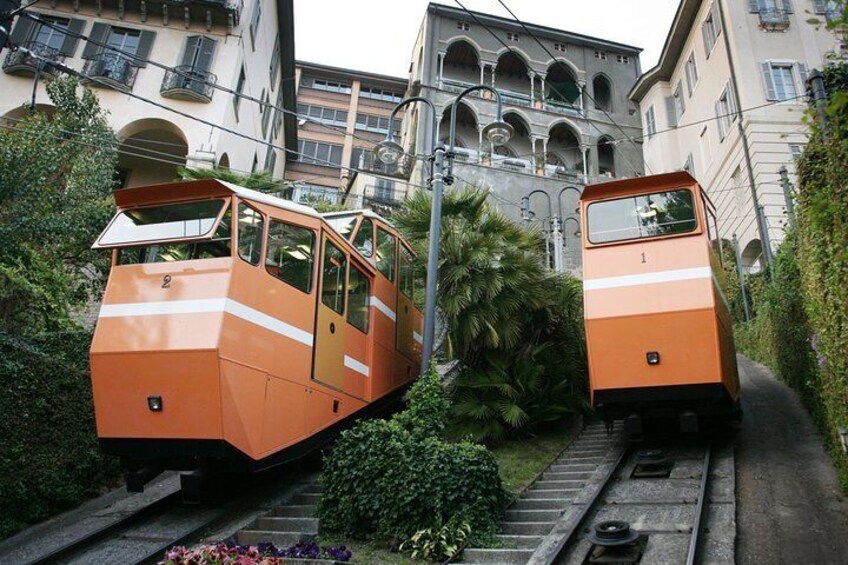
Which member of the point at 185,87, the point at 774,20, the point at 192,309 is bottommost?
the point at 192,309

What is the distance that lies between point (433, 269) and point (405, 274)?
2505 mm

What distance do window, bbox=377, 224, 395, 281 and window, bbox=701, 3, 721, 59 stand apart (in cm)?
1944

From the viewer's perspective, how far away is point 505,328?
10.2 m

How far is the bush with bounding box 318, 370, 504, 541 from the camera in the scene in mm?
6039

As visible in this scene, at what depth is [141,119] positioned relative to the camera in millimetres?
17703

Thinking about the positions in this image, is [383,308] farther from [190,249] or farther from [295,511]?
[190,249]

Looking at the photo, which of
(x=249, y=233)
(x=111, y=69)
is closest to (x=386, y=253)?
(x=249, y=233)

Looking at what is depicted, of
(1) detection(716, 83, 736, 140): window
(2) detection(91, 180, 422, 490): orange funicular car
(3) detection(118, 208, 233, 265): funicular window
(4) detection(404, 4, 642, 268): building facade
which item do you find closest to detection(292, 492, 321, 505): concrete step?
(2) detection(91, 180, 422, 490): orange funicular car

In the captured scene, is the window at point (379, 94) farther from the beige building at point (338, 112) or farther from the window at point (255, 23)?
the window at point (255, 23)

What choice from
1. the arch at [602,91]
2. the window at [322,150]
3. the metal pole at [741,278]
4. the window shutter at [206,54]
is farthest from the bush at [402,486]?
the arch at [602,91]

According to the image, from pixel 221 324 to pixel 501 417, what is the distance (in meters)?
5.66

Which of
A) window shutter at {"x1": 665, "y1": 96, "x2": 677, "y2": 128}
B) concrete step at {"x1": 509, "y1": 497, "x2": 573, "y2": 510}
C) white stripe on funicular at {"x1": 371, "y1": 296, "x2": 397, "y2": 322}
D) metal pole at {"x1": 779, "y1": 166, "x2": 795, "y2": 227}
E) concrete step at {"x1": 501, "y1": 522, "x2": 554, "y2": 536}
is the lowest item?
concrete step at {"x1": 501, "y1": 522, "x2": 554, "y2": 536}

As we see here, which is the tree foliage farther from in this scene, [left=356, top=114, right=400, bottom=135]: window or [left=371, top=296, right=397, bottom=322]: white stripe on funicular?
[left=356, top=114, right=400, bottom=135]: window

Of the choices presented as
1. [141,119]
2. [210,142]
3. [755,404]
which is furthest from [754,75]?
[141,119]
